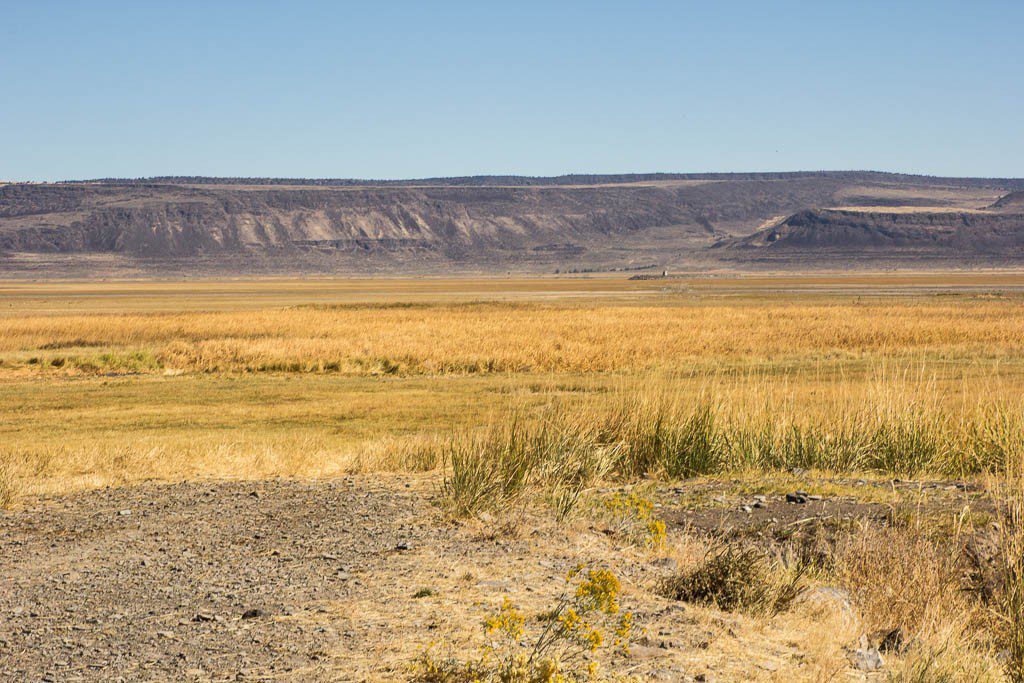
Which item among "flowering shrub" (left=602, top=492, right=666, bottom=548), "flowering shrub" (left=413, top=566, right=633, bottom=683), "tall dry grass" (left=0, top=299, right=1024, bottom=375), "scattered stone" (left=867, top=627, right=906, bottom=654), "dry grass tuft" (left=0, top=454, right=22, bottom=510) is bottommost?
"tall dry grass" (left=0, top=299, right=1024, bottom=375)

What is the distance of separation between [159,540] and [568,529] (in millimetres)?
3702

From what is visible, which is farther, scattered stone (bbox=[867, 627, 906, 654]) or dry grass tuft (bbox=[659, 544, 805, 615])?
dry grass tuft (bbox=[659, 544, 805, 615])

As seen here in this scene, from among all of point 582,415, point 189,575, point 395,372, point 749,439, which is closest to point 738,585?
point 189,575

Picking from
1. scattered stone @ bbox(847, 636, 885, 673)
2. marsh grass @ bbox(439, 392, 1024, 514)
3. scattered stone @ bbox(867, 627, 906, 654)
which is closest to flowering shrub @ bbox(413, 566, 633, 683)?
scattered stone @ bbox(847, 636, 885, 673)

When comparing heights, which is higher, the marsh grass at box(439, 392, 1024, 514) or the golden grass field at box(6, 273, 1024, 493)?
the marsh grass at box(439, 392, 1024, 514)

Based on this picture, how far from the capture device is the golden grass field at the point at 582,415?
884cm

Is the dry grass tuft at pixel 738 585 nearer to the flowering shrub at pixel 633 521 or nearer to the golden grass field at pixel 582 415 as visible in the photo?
the golden grass field at pixel 582 415

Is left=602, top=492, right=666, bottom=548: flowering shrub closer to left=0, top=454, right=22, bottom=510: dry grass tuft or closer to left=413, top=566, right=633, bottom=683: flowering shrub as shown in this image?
left=413, top=566, right=633, bottom=683: flowering shrub

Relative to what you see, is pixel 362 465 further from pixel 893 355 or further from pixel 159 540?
pixel 893 355

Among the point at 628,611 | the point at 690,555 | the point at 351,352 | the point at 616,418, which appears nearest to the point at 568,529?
the point at 690,555

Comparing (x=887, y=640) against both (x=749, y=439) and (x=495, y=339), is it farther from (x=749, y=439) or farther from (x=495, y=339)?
(x=495, y=339)

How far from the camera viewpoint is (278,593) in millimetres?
7551

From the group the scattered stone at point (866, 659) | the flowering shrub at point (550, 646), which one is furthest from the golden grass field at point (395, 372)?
the scattered stone at point (866, 659)

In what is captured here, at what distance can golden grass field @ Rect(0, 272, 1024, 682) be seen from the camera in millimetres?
8844
